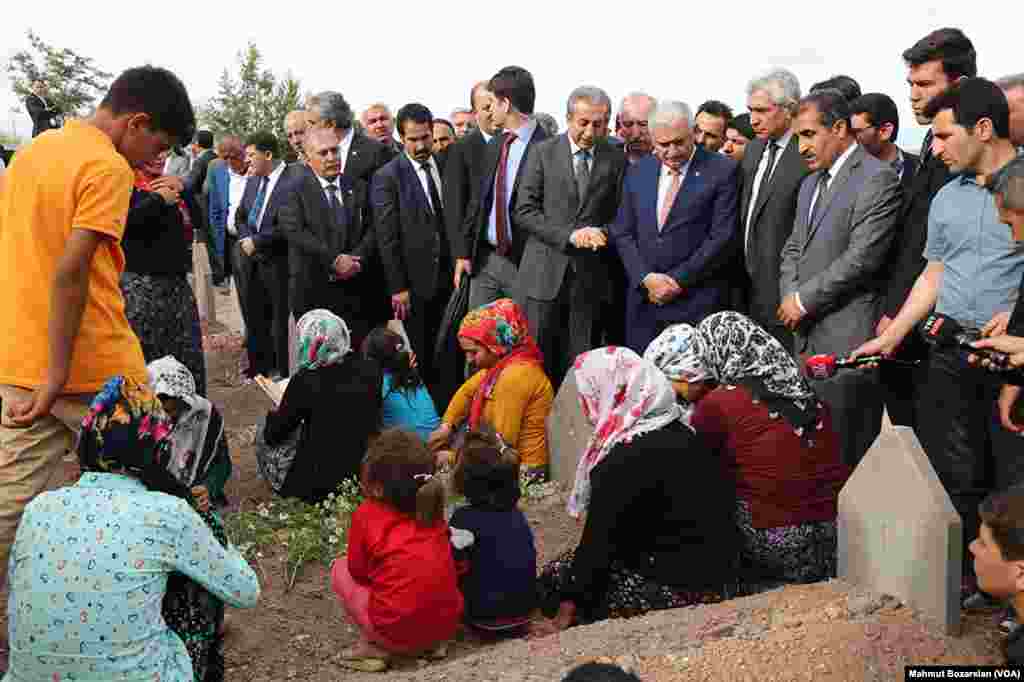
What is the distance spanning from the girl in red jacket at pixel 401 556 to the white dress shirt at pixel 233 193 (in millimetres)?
6609

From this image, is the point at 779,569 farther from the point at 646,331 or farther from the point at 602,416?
the point at 646,331

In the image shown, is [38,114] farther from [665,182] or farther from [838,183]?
[838,183]

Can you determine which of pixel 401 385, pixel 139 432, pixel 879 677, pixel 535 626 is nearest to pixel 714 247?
pixel 401 385

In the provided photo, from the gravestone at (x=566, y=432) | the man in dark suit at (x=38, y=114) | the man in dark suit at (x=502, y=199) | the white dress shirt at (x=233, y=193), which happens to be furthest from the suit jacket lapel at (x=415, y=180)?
the man in dark suit at (x=38, y=114)

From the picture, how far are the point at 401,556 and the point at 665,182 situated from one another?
3.09 m

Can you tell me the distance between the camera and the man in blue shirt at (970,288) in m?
4.32

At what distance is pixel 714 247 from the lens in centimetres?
621

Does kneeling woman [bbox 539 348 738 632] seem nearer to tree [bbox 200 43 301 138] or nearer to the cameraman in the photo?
the cameraman

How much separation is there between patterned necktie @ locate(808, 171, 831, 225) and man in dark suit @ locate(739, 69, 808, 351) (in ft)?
0.99

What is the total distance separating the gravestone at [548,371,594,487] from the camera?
584 centimetres

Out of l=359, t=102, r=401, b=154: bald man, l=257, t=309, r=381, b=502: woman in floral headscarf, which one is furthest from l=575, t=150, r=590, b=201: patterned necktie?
l=359, t=102, r=401, b=154: bald man

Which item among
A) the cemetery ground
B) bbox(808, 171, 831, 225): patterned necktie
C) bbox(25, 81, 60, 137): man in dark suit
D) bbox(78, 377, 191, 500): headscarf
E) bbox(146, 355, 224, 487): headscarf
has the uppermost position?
bbox(25, 81, 60, 137): man in dark suit

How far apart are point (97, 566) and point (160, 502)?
24 cm

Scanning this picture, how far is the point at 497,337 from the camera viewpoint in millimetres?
6031
